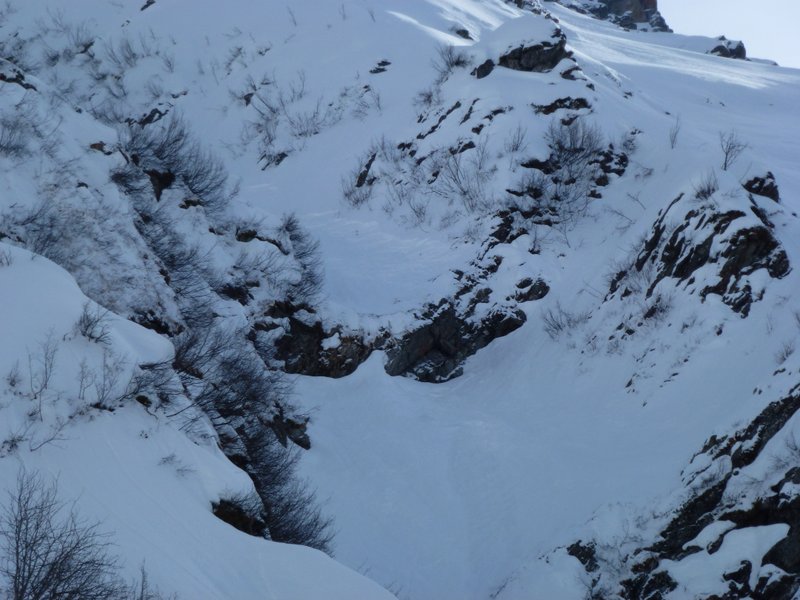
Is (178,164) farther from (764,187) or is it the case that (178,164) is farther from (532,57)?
(764,187)

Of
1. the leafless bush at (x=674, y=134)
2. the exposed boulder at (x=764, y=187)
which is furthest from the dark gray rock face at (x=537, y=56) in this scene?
the exposed boulder at (x=764, y=187)

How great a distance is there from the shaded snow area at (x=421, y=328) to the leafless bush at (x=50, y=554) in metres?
0.37

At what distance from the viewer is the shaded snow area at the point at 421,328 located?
835 cm

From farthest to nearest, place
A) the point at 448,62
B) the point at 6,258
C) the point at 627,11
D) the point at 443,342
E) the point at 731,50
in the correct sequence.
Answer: the point at 627,11 < the point at 731,50 < the point at 448,62 < the point at 443,342 < the point at 6,258

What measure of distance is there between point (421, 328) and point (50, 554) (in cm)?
1320

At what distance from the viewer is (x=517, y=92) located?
947 inches

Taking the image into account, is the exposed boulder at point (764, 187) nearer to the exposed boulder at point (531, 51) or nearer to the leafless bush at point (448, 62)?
the exposed boulder at point (531, 51)

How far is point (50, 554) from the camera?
18.5 ft

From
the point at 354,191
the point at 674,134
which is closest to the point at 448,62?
the point at 354,191

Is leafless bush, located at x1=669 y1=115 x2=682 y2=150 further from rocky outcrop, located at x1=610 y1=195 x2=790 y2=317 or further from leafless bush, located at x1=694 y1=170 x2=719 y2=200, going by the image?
rocky outcrop, located at x1=610 y1=195 x2=790 y2=317

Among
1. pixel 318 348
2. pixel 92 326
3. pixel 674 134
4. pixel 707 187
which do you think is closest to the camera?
pixel 92 326

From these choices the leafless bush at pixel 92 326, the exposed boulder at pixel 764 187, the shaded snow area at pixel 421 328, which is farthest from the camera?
the exposed boulder at pixel 764 187

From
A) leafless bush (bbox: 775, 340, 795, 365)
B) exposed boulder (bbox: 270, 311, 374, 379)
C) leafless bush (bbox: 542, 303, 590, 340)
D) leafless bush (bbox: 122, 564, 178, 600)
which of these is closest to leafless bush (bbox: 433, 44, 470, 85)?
leafless bush (bbox: 542, 303, 590, 340)

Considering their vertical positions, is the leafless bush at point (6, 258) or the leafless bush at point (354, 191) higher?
the leafless bush at point (6, 258)
